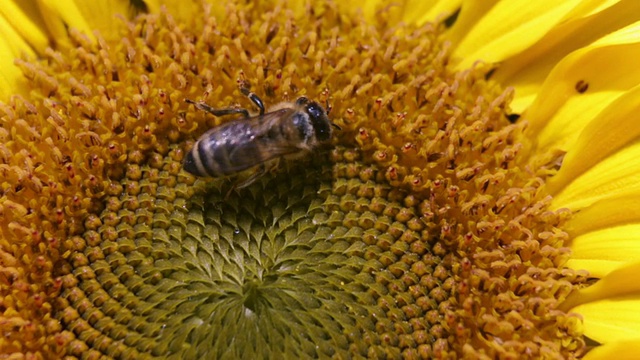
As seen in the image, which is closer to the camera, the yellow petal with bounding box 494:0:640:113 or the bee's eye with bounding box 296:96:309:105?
the bee's eye with bounding box 296:96:309:105

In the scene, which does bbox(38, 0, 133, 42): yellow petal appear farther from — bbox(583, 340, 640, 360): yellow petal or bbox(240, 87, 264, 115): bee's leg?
bbox(583, 340, 640, 360): yellow petal

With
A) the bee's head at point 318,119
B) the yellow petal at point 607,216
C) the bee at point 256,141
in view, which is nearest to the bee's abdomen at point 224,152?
the bee at point 256,141

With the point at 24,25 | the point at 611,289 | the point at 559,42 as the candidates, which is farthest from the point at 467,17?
the point at 24,25

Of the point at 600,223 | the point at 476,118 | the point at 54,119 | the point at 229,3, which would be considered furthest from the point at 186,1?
the point at 600,223

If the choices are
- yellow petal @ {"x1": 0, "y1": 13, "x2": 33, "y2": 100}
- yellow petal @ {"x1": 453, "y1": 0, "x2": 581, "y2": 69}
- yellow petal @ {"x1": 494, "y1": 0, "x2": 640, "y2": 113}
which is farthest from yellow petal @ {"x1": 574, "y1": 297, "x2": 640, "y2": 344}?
yellow petal @ {"x1": 0, "y1": 13, "x2": 33, "y2": 100}

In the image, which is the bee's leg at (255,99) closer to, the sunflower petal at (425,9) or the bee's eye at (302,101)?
the bee's eye at (302,101)

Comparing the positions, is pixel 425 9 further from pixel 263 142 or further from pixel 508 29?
pixel 263 142

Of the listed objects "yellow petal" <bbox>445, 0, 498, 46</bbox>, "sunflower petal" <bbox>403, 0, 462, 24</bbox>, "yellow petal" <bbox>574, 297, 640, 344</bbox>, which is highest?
"sunflower petal" <bbox>403, 0, 462, 24</bbox>

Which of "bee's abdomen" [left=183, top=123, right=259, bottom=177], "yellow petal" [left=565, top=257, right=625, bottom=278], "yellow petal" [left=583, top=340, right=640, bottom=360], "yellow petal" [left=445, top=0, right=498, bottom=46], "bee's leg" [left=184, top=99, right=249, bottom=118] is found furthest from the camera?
"yellow petal" [left=445, top=0, right=498, bottom=46]
